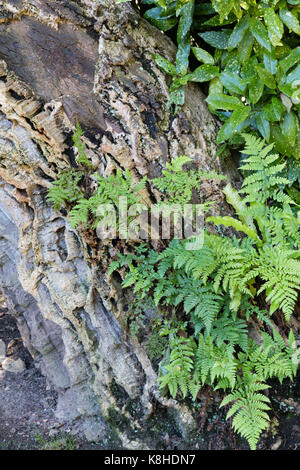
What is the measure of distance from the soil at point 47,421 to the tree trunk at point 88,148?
156 millimetres

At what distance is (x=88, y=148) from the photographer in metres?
3.20

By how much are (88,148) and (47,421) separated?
232 centimetres

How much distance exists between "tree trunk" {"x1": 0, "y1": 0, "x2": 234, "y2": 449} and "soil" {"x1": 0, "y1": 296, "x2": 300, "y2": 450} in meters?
0.16

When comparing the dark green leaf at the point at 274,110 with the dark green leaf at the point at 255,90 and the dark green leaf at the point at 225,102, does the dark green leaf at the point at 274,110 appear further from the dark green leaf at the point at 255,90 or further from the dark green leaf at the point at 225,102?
the dark green leaf at the point at 225,102

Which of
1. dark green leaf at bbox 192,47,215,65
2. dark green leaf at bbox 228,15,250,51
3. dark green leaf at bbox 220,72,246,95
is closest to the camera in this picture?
dark green leaf at bbox 228,15,250,51

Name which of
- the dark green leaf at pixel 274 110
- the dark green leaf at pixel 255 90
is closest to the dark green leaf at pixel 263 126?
the dark green leaf at pixel 274 110

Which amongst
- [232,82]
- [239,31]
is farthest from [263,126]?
[239,31]

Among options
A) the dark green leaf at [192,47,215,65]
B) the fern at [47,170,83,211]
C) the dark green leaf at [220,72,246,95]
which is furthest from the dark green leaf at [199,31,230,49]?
the fern at [47,170,83,211]

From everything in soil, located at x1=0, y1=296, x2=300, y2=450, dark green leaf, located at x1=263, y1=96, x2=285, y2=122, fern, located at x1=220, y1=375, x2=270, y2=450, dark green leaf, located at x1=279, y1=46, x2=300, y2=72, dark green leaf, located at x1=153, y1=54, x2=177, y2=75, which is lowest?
soil, located at x1=0, y1=296, x2=300, y2=450

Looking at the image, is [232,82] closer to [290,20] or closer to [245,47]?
[245,47]

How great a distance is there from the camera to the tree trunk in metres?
3.15

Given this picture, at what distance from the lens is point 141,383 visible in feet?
10.7

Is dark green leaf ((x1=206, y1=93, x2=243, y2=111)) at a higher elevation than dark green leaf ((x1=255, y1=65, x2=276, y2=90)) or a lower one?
lower

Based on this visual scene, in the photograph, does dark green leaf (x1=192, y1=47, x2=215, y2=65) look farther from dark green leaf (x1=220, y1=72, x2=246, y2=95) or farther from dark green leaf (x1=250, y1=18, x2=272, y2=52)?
dark green leaf (x1=250, y1=18, x2=272, y2=52)
